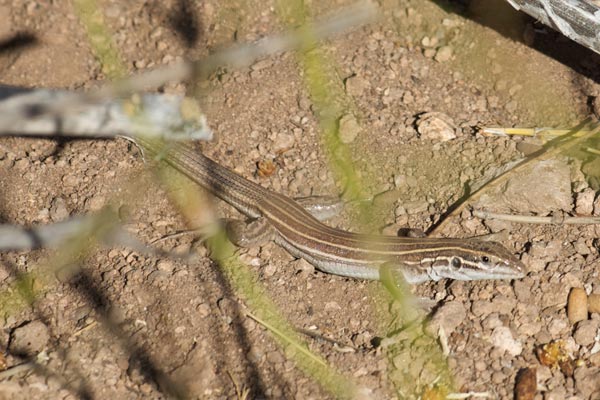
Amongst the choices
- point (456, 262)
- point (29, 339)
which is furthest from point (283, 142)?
point (29, 339)

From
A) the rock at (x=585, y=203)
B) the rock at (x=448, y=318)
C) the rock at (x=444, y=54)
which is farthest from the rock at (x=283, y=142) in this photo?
the rock at (x=585, y=203)

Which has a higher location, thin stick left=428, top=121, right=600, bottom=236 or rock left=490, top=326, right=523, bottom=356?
thin stick left=428, top=121, right=600, bottom=236

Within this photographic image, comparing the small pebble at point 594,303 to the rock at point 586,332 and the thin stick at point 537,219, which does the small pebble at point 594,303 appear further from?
the thin stick at point 537,219

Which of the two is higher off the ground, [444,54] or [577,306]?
[444,54]

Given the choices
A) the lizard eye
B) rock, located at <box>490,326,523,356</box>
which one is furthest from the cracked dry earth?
the lizard eye

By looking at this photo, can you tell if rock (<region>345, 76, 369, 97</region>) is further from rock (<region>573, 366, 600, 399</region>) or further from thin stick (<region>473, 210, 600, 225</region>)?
rock (<region>573, 366, 600, 399</region>)

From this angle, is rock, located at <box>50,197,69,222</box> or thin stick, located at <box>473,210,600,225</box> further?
rock, located at <box>50,197,69,222</box>

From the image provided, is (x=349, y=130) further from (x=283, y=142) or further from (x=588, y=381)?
(x=588, y=381)
